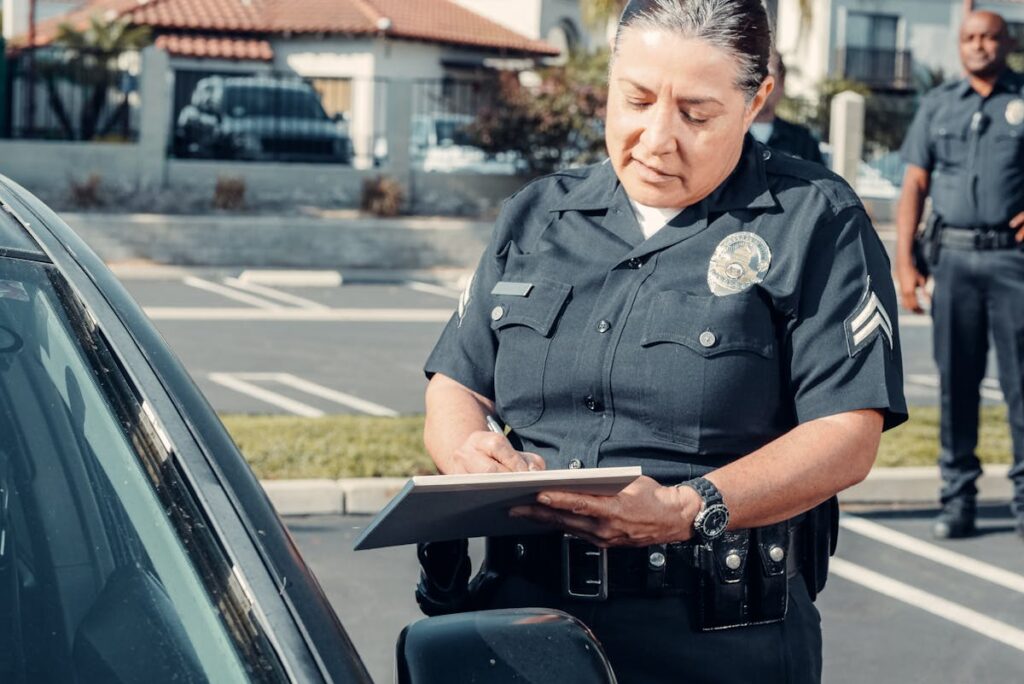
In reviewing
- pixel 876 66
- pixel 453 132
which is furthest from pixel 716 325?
pixel 876 66

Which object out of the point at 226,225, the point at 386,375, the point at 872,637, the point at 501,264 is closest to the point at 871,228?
the point at 501,264

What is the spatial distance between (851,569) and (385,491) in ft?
6.36

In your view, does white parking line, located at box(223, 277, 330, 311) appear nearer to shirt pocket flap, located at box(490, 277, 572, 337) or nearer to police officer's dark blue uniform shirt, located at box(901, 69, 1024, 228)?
A: police officer's dark blue uniform shirt, located at box(901, 69, 1024, 228)

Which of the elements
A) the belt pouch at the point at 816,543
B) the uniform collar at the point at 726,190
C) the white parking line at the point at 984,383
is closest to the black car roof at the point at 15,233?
the uniform collar at the point at 726,190

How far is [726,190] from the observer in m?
2.43

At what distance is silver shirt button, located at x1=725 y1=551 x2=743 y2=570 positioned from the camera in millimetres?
2320

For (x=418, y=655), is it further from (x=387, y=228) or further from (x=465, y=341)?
(x=387, y=228)

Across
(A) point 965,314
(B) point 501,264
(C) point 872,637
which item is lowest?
(C) point 872,637

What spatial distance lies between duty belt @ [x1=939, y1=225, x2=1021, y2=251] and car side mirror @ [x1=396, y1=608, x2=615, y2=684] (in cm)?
467

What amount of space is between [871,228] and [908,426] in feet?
20.0

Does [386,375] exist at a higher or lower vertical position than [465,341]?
lower

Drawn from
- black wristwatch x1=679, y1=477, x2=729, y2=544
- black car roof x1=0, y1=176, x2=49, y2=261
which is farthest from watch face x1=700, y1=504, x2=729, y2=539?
black car roof x1=0, y1=176, x2=49, y2=261

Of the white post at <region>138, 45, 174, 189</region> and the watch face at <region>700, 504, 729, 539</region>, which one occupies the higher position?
the white post at <region>138, 45, 174, 189</region>

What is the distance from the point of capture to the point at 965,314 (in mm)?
6133
